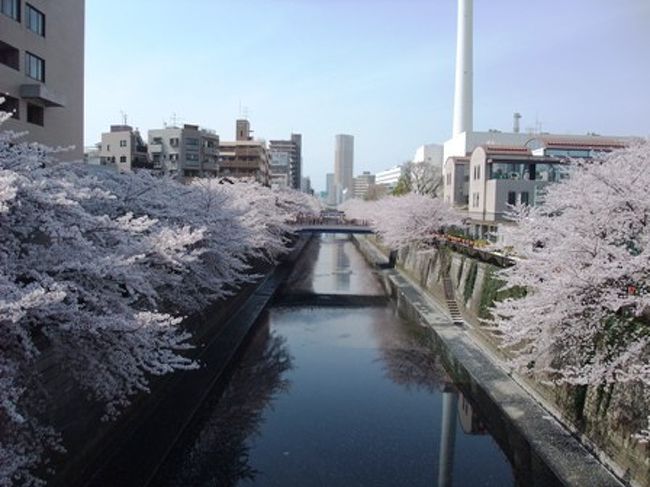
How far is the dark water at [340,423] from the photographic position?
11.4 meters

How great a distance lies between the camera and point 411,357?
20.5 metres

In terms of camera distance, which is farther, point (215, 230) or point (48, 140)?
point (48, 140)

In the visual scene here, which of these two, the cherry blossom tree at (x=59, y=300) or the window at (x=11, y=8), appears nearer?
the cherry blossom tree at (x=59, y=300)

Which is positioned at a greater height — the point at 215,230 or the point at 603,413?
the point at 215,230

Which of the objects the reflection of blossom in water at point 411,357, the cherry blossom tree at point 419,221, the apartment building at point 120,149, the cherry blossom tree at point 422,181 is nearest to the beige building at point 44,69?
the reflection of blossom in water at point 411,357

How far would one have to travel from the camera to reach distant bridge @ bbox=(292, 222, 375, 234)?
154 feet

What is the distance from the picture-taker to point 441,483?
1110 cm

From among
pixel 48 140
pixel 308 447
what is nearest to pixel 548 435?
pixel 308 447

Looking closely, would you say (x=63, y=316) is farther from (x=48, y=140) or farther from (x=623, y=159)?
(x=48, y=140)

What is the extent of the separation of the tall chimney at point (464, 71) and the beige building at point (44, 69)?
52248 millimetres

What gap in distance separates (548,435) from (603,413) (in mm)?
1532

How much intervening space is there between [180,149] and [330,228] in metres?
25.5

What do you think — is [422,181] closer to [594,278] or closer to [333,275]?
[333,275]

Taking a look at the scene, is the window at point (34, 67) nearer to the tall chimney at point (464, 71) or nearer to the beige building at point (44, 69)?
the beige building at point (44, 69)
